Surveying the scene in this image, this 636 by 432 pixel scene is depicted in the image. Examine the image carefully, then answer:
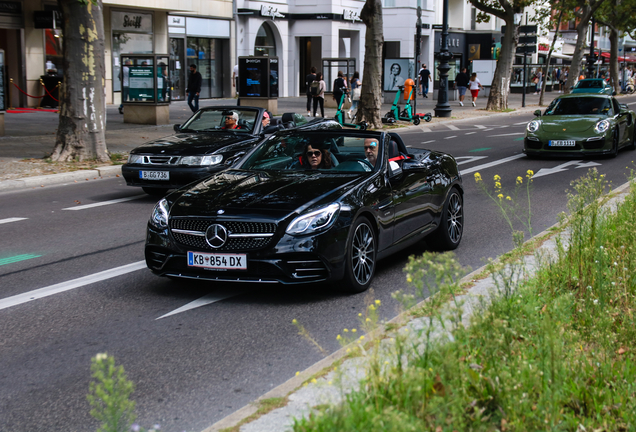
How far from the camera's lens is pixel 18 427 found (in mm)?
3902

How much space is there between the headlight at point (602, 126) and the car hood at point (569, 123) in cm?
9

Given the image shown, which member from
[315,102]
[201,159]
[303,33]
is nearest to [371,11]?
[315,102]

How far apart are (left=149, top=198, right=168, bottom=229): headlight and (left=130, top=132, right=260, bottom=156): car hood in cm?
520

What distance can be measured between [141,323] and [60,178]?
31.5 ft

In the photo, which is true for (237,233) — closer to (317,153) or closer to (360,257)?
(360,257)

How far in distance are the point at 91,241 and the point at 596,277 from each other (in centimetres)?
567

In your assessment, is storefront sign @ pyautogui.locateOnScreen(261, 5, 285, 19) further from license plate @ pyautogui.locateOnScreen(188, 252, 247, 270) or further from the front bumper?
license plate @ pyautogui.locateOnScreen(188, 252, 247, 270)

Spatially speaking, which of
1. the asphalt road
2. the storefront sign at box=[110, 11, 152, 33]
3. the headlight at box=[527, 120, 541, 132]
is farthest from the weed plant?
the storefront sign at box=[110, 11, 152, 33]

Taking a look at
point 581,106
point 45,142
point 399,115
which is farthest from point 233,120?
point 399,115

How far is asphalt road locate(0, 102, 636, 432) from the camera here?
13.9 feet

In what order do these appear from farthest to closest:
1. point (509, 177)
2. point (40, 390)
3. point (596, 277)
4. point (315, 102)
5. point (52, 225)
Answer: point (315, 102)
point (509, 177)
point (52, 225)
point (596, 277)
point (40, 390)

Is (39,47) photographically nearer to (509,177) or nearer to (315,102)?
(315,102)

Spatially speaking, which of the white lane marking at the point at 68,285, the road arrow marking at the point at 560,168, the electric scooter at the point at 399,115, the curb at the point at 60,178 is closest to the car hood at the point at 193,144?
the curb at the point at 60,178

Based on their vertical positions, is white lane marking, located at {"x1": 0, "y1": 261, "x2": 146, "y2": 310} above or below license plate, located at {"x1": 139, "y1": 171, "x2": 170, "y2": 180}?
below
